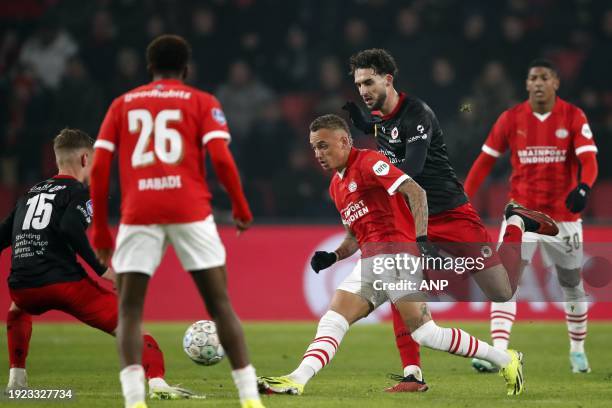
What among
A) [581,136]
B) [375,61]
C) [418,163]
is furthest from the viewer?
[581,136]

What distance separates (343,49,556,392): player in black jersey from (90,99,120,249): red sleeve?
2.44 meters

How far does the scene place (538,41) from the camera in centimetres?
1611

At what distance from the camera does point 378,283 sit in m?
7.05

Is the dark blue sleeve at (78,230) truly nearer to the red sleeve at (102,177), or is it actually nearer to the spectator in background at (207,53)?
the red sleeve at (102,177)

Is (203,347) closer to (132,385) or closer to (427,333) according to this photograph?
(427,333)

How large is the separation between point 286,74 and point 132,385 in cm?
1138

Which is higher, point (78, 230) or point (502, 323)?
point (78, 230)

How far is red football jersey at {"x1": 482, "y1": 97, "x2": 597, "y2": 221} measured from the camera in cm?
909

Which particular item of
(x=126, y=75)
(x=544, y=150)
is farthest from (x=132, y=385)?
(x=126, y=75)

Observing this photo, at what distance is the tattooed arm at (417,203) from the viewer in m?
6.75

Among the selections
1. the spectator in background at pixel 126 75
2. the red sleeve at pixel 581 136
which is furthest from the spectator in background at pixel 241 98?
the red sleeve at pixel 581 136

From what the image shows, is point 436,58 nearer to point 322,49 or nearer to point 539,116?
point 322,49

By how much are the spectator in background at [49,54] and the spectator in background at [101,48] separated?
0.81ft

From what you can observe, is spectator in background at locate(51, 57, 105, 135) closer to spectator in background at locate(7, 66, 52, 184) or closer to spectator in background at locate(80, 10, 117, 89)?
spectator in background at locate(7, 66, 52, 184)
